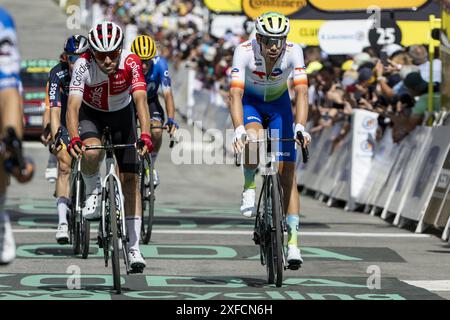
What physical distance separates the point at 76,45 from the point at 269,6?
25.7 ft

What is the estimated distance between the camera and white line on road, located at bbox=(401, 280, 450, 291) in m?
11.0

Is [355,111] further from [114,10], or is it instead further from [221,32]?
[114,10]

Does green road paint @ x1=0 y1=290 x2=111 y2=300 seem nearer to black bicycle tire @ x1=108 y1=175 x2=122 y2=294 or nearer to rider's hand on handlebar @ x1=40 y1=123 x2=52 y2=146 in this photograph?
black bicycle tire @ x1=108 y1=175 x2=122 y2=294

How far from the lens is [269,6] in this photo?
68.0ft

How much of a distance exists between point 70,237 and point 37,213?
14.0 ft

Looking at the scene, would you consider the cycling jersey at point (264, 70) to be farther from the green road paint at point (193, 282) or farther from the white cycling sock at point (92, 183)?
the green road paint at point (193, 282)

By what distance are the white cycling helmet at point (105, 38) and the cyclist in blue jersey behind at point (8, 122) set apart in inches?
121

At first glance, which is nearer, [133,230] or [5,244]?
[5,244]

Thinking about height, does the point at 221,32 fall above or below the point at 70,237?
above

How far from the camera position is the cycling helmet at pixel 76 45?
13.2m

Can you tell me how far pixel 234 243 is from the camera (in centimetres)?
1450


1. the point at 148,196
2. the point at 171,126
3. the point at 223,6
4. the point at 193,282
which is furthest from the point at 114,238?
the point at 223,6

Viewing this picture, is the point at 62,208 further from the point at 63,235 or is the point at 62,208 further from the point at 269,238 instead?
the point at 269,238
